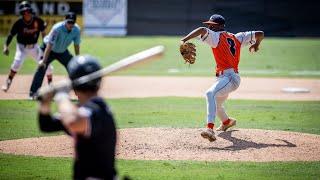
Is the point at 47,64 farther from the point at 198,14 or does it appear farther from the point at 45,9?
the point at 198,14

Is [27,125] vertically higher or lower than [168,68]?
higher

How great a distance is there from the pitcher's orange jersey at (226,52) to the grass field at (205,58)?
12311 millimetres

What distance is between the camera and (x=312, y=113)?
14.1m

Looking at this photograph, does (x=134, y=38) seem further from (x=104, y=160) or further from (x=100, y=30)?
(x=104, y=160)

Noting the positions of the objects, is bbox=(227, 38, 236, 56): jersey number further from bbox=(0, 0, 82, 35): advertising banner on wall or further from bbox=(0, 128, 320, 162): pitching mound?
bbox=(0, 0, 82, 35): advertising banner on wall

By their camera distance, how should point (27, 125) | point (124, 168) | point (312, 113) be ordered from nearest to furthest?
point (124, 168)
point (27, 125)
point (312, 113)

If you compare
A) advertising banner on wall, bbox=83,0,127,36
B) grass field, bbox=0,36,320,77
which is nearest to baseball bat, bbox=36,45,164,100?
grass field, bbox=0,36,320,77

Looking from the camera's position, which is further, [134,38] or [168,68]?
[134,38]

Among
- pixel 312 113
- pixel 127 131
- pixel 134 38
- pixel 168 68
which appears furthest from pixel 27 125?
pixel 134 38

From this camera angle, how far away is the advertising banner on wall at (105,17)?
36219 mm

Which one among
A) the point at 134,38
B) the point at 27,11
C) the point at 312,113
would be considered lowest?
the point at 134,38

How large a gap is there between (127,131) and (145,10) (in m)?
26.3

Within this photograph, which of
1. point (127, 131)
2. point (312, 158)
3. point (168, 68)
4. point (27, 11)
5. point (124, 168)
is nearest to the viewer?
point (124, 168)

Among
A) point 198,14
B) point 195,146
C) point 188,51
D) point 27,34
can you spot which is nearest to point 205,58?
point 198,14
